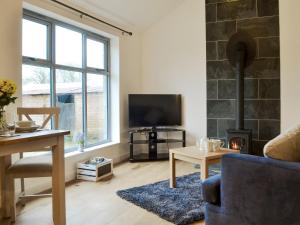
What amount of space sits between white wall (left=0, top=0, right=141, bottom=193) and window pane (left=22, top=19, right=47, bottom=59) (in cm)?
23

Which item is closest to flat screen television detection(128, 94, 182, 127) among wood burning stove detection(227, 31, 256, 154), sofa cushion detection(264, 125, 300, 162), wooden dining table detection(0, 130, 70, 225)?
wood burning stove detection(227, 31, 256, 154)

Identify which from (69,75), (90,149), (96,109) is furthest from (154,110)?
(69,75)

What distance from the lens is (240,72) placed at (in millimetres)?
4180

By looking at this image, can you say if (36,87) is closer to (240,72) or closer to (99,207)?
(99,207)

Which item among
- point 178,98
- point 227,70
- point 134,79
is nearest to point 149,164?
point 178,98

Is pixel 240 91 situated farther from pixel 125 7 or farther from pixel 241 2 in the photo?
pixel 125 7

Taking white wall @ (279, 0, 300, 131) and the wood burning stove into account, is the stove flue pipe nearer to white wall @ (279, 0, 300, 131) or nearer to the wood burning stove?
the wood burning stove

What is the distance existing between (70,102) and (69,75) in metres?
0.39

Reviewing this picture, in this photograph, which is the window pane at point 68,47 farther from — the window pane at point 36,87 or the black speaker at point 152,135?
the black speaker at point 152,135

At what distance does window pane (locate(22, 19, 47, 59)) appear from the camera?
327cm

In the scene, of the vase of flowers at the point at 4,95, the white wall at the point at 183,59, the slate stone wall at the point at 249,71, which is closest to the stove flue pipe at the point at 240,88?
the slate stone wall at the point at 249,71

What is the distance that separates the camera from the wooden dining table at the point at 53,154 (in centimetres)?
179

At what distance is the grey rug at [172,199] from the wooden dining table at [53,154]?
89cm

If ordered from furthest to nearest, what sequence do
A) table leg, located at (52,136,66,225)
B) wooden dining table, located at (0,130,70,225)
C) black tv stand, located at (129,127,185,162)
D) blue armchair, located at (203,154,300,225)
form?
1. black tv stand, located at (129,127,185,162)
2. table leg, located at (52,136,66,225)
3. wooden dining table, located at (0,130,70,225)
4. blue armchair, located at (203,154,300,225)
